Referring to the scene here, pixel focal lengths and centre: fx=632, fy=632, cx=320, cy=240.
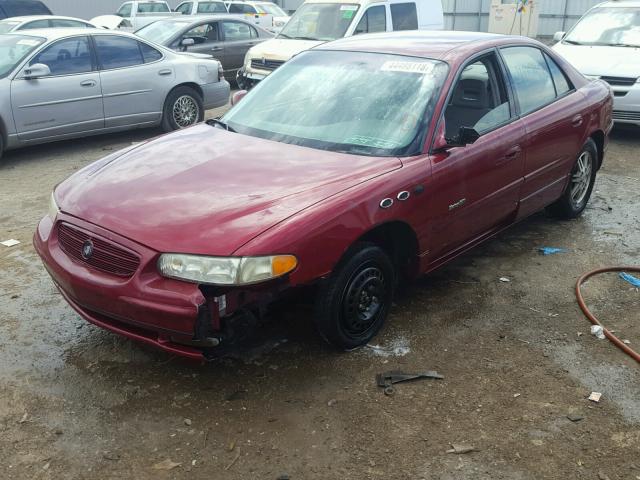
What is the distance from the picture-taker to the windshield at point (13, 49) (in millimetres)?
7445

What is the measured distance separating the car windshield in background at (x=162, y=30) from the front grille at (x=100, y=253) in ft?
30.1

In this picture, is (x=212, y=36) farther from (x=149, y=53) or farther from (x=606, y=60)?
(x=606, y=60)

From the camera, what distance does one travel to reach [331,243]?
317 centimetres

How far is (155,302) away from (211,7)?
63.0ft

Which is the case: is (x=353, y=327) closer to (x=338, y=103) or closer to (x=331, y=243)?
(x=331, y=243)

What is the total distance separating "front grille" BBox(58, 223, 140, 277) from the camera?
9.95 feet

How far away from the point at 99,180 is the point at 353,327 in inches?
65.8

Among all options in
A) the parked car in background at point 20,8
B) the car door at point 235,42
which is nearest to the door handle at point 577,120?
the car door at point 235,42

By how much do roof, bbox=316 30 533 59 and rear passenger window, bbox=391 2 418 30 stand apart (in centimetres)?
680

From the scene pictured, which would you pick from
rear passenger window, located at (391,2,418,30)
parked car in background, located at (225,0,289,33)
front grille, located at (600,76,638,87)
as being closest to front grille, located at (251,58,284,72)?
rear passenger window, located at (391,2,418,30)

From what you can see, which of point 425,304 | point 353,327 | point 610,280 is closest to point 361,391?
point 353,327

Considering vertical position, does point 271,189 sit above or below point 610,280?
above

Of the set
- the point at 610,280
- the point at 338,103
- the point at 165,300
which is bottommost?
the point at 610,280

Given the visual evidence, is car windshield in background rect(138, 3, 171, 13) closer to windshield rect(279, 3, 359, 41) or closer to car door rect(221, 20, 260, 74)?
car door rect(221, 20, 260, 74)
